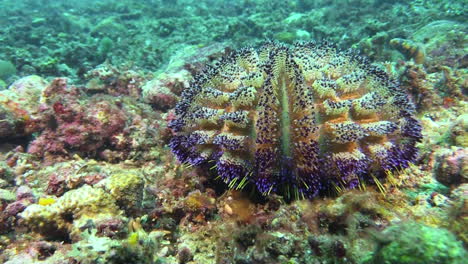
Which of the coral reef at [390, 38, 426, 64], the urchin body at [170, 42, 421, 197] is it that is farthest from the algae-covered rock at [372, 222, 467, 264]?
the coral reef at [390, 38, 426, 64]

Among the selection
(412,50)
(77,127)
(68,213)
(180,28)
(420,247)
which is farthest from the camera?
(180,28)

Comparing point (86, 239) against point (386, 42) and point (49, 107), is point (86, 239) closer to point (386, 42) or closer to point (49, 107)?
point (49, 107)

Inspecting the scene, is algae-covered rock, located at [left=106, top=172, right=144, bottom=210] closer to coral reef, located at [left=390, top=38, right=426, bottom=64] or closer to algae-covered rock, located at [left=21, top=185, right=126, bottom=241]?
algae-covered rock, located at [left=21, top=185, right=126, bottom=241]

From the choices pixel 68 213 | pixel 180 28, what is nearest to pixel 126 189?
pixel 68 213

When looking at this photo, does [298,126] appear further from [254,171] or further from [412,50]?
[412,50]

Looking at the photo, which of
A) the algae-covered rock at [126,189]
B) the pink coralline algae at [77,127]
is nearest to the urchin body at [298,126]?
the algae-covered rock at [126,189]

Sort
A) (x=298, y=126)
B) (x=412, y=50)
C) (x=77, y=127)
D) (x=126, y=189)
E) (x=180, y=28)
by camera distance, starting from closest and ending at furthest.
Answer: (x=298, y=126)
(x=126, y=189)
(x=77, y=127)
(x=412, y=50)
(x=180, y=28)

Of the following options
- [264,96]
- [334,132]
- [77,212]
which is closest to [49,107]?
[77,212]

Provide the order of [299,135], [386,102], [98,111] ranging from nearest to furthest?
[299,135]
[386,102]
[98,111]
